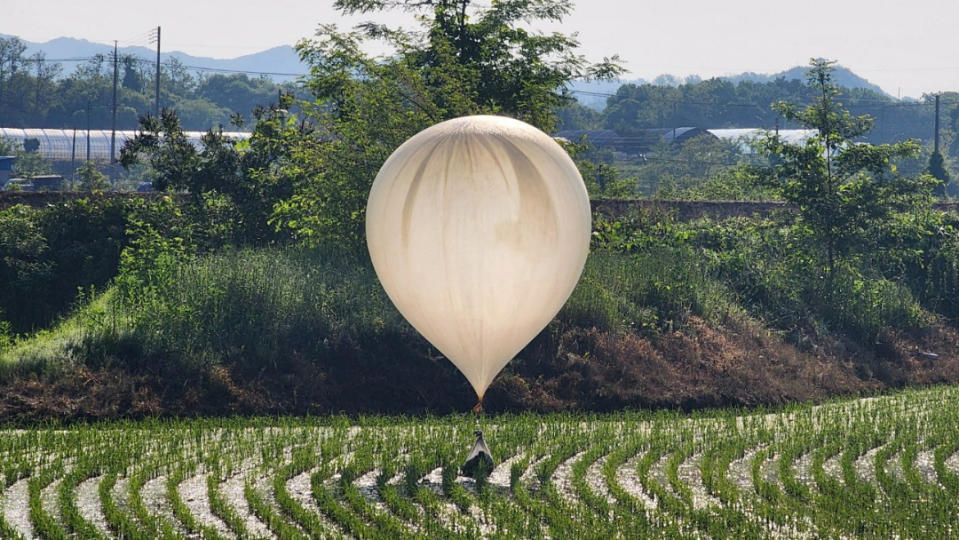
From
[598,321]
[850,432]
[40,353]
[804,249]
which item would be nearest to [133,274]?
[40,353]

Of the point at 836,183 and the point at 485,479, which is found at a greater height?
the point at 836,183

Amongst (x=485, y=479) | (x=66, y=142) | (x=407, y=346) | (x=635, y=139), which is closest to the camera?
(x=485, y=479)

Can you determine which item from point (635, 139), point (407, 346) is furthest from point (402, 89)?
point (635, 139)

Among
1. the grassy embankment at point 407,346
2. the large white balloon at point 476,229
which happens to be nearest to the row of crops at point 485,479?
the grassy embankment at point 407,346

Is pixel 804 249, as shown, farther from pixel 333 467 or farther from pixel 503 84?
pixel 333 467

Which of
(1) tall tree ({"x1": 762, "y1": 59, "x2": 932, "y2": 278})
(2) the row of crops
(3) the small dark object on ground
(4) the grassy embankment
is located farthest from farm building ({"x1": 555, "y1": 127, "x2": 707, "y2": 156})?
(3) the small dark object on ground

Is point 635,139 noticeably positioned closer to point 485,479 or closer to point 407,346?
point 407,346
